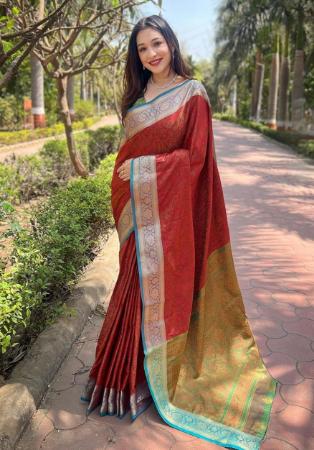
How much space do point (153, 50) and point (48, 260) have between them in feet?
4.64

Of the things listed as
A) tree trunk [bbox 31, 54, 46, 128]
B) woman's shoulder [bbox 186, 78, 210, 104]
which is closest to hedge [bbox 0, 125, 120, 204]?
woman's shoulder [bbox 186, 78, 210, 104]

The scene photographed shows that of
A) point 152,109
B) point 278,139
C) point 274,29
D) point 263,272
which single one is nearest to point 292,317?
point 263,272

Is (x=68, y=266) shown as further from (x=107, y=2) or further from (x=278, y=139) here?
(x=278, y=139)

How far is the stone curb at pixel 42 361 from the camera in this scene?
71.7 inches

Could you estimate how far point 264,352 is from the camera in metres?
2.52

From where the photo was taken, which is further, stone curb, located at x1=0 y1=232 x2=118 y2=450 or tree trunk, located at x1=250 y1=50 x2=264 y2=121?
tree trunk, located at x1=250 y1=50 x2=264 y2=121

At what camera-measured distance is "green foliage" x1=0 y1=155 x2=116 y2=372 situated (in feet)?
6.89

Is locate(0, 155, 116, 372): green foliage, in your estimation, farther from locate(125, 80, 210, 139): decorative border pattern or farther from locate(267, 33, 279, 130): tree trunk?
locate(267, 33, 279, 130): tree trunk

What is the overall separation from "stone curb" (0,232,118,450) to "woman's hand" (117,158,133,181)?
3.46ft

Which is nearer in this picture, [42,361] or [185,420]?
[185,420]

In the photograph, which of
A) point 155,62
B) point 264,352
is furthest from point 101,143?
point 155,62

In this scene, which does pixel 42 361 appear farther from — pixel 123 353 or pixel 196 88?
pixel 196 88

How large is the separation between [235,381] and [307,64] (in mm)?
19743

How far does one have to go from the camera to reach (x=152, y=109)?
6.19ft
